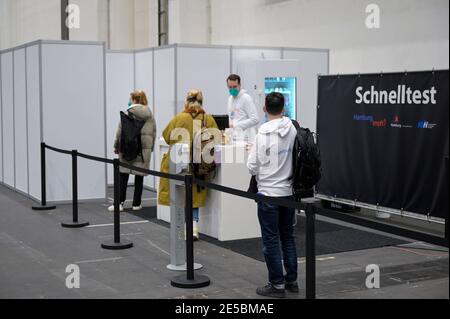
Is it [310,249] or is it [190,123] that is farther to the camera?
[190,123]

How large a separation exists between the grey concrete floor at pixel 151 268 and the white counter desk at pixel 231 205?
30 centimetres

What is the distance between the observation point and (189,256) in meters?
5.39

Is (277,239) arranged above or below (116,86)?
below

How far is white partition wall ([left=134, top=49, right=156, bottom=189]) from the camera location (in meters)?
10.5

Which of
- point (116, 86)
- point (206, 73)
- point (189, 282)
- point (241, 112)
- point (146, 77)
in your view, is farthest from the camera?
point (116, 86)

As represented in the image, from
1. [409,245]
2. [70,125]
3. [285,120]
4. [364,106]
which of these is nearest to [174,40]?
[70,125]

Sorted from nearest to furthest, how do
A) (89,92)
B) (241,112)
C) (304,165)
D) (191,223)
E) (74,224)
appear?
(304,165) < (191,223) < (74,224) < (241,112) < (89,92)

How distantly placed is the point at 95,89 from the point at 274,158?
5114 millimetres

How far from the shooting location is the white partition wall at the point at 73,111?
9.22 metres

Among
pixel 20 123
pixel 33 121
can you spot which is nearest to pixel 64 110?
pixel 33 121

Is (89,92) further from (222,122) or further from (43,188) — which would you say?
(222,122)

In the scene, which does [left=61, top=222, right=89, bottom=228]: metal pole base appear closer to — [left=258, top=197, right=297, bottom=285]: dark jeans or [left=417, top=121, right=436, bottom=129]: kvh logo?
[left=258, top=197, right=297, bottom=285]: dark jeans

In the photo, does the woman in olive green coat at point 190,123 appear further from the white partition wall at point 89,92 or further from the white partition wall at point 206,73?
the white partition wall at point 206,73

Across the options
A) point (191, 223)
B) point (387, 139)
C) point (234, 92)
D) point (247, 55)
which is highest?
point (247, 55)
